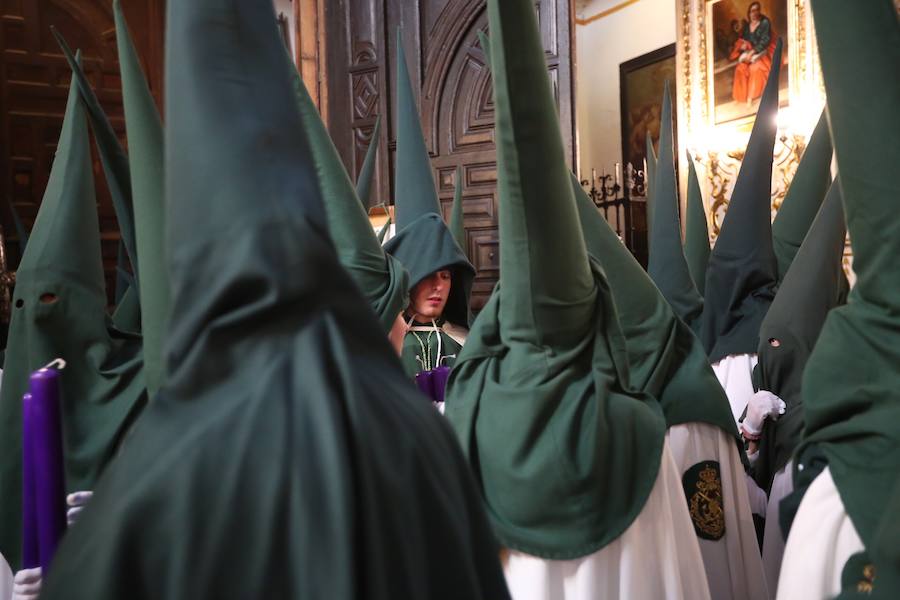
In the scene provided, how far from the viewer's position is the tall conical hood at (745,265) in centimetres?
277

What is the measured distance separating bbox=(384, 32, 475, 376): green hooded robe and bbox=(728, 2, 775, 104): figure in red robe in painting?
13.6 feet

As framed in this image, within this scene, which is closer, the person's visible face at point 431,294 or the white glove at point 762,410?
the white glove at point 762,410

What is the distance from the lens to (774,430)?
227 cm

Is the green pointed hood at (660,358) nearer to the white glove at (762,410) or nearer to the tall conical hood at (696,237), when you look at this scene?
the white glove at (762,410)

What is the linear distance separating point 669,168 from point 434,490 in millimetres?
2436

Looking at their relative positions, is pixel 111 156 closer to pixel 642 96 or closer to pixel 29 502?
Answer: pixel 29 502

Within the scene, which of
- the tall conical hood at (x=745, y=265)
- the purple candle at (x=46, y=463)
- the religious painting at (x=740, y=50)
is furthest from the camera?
the religious painting at (x=740, y=50)

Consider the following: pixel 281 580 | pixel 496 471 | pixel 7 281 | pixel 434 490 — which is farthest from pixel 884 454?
pixel 7 281

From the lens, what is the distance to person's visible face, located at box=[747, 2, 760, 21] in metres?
6.11

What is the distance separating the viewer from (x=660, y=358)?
1.94 m

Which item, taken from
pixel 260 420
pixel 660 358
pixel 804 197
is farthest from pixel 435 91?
pixel 260 420

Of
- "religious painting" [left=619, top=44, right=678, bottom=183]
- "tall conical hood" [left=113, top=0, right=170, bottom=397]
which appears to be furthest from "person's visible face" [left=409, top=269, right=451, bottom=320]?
"religious painting" [left=619, top=44, right=678, bottom=183]

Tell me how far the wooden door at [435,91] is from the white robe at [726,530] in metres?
3.59

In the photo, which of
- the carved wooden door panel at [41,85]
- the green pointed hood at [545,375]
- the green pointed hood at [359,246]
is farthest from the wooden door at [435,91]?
the green pointed hood at [545,375]
